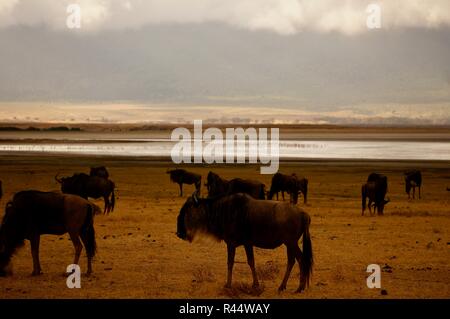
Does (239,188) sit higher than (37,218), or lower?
higher

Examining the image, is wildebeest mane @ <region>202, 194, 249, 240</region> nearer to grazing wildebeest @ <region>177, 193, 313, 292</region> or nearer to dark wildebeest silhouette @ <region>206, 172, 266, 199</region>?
grazing wildebeest @ <region>177, 193, 313, 292</region>

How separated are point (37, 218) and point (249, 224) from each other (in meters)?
3.83

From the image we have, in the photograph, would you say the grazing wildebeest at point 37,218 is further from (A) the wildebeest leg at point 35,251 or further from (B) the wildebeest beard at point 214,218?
(B) the wildebeest beard at point 214,218

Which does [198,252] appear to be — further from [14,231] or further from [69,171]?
[69,171]

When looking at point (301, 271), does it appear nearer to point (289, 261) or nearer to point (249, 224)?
point (289, 261)

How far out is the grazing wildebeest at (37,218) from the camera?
12383 millimetres

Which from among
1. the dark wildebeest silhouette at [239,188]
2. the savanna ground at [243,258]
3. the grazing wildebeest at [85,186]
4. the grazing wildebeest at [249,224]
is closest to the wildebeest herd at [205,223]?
the grazing wildebeest at [249,224]

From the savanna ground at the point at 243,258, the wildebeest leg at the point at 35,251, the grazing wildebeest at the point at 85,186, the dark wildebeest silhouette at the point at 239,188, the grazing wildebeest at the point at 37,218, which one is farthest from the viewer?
the grazing wildebeest at the point at 85,186

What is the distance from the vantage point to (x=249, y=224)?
36.6 feet

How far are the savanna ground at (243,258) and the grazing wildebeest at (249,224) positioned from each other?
1.19ft

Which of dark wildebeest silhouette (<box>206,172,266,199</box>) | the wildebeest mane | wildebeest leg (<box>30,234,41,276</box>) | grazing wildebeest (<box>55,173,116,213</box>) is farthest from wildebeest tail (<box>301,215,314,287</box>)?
grazing wildebeest (<box>55,173,116,213</box>)

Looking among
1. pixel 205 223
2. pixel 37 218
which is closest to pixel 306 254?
pixel 205 223
